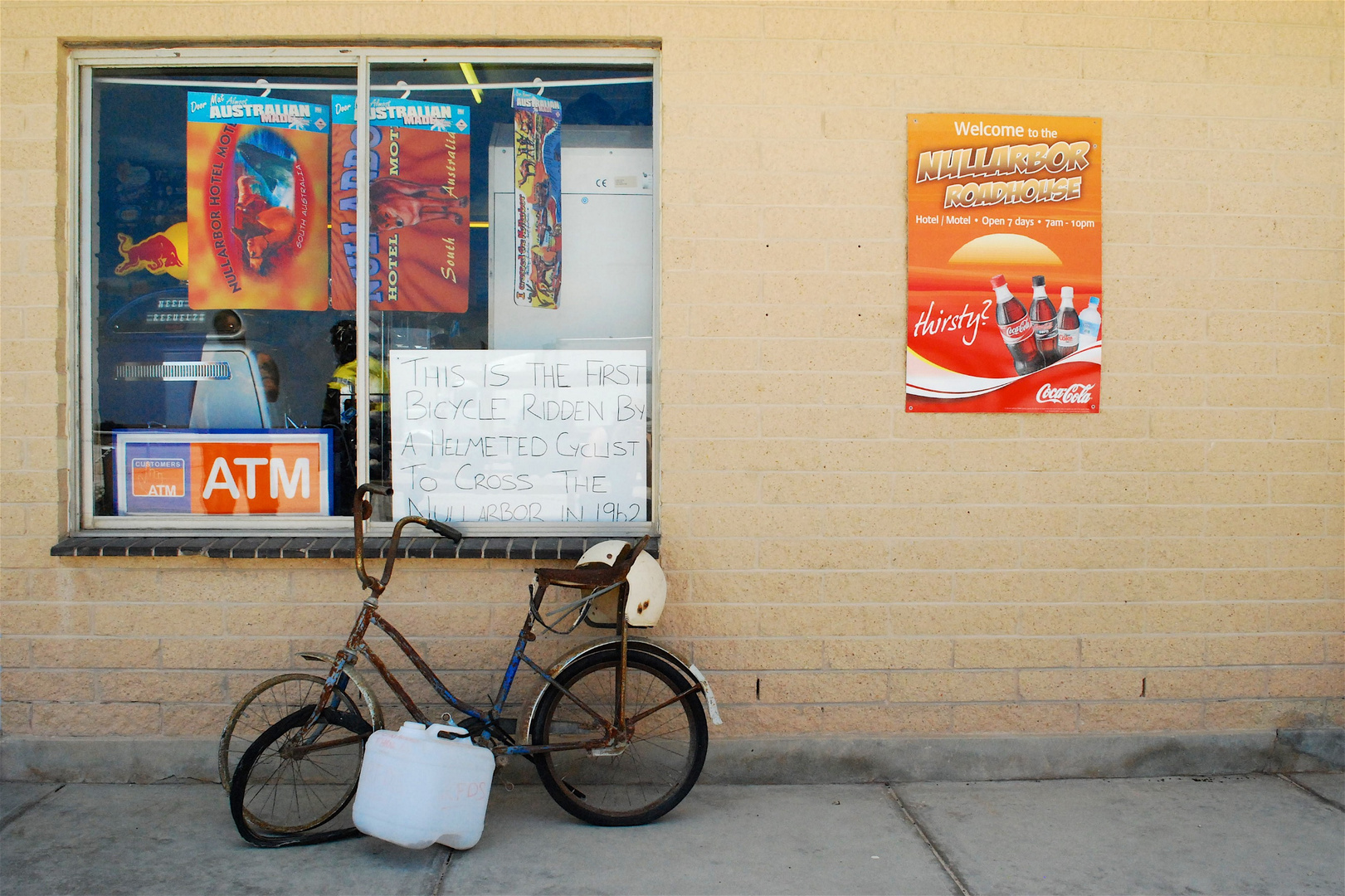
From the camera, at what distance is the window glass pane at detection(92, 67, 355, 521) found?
4.33 meters

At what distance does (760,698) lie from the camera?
4.23 metres

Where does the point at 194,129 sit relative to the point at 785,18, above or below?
below

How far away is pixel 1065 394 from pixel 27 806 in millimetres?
4784

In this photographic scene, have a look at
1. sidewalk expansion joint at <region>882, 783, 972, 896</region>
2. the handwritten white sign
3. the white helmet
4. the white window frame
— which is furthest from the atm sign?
sidewalk expansion joint at <region>882, 783, 972, 896</region>

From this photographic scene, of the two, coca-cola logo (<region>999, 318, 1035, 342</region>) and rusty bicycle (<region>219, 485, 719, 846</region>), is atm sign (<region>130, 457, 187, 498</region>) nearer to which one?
rusty bicycle (<region>219, 485, 719, 846</region>)

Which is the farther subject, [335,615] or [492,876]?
[335,615]

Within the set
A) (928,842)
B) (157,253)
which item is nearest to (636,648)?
(928,842)

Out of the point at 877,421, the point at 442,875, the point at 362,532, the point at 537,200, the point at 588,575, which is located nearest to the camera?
the point at 442,875

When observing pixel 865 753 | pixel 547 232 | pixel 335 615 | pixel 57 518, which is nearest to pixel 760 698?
pixel 865 753

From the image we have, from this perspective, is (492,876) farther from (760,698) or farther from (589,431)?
(589,431)

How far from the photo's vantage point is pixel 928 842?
12.0 ft

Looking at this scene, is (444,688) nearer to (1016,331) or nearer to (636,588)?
(636,588)

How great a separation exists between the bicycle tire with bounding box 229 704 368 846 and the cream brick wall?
1.99 feet

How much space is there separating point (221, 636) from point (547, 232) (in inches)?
92.5
